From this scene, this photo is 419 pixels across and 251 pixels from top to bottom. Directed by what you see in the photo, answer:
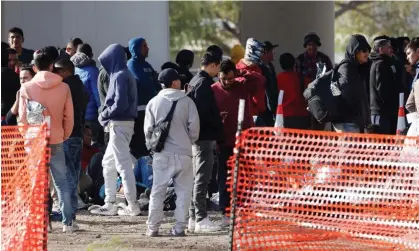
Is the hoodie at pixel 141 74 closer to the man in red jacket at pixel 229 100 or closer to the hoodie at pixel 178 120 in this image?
the man in red jacket at pixel 229 100

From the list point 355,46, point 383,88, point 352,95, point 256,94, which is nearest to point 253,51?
point 256,94

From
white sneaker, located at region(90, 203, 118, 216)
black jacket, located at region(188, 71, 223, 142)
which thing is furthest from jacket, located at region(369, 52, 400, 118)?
black jacket, located at region(188, 71, 223, 142)

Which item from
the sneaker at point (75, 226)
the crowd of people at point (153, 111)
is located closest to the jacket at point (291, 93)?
the crowd of people at point (153, 111)

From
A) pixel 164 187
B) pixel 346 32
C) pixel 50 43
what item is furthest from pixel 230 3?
pixel 164 187

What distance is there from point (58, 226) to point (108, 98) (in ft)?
5.00

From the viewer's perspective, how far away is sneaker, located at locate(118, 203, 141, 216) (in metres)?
13.0

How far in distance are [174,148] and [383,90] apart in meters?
4.66

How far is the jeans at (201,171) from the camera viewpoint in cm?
1161

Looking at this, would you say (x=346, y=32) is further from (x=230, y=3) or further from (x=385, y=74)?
(x=385, y=74)

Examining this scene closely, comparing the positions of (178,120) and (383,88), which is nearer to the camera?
(178,120)

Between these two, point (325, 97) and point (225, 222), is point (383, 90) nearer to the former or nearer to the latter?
point (325, 97)

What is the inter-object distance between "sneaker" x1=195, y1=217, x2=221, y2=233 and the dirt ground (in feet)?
0.31

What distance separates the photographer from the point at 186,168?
11312 millimetres

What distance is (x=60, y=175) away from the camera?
11422 millimetres
